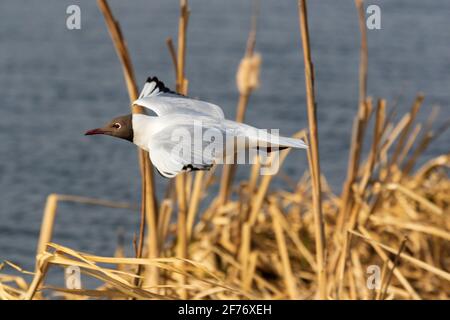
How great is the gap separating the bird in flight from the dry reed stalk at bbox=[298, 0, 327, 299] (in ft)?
1.66

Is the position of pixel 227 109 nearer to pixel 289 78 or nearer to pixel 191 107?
pixel 289 78

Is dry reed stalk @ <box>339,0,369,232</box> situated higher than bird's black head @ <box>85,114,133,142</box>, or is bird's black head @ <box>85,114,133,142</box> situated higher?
dry reed stalk @ <box>339,0,369,232</box>

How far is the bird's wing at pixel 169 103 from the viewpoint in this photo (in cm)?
122

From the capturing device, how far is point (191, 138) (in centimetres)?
117

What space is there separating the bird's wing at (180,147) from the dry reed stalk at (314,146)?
557 millimetres

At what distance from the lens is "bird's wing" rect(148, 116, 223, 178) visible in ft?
3.65

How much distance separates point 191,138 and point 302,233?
9.19 feet

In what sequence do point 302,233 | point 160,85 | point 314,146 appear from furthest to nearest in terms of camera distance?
1. point 302,233
2. point 314,146
3. point 160,85

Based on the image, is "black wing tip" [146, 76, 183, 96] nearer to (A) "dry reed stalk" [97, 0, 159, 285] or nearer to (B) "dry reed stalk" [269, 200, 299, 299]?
(A) "dry reed stalk" [97, 0, 159, 285]

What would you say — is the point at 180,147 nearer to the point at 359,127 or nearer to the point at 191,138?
the point at 191,138

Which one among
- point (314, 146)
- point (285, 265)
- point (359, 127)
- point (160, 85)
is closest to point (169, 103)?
point (160, 85)

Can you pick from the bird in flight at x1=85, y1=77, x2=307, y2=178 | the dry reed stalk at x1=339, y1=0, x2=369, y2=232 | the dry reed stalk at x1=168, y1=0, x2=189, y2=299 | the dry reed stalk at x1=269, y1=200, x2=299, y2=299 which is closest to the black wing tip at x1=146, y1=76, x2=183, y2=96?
the bird in flight at x1=85, y1=77, x2=307, y2=178

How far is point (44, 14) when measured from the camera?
432 inches
